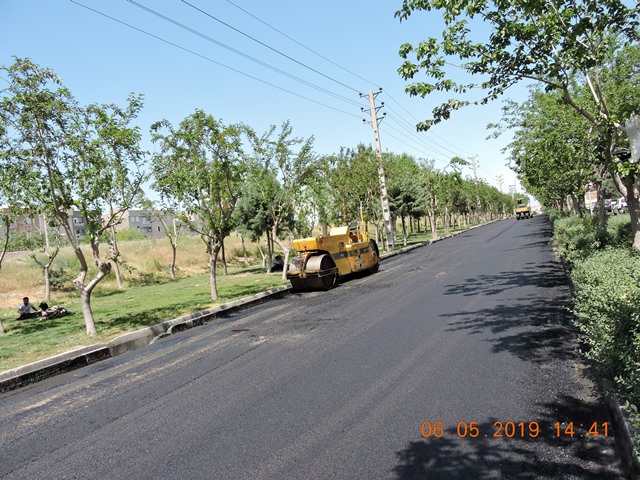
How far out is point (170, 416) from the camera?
18.2 feet

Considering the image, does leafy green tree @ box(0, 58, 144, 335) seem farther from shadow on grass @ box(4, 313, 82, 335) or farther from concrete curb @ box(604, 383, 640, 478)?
concrete curb @ box(604, 383, 640, 478)

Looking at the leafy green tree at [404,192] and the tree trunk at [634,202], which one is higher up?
the leafy green tree at [404,192]

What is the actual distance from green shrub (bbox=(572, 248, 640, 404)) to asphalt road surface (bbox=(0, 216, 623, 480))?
0.52 meters

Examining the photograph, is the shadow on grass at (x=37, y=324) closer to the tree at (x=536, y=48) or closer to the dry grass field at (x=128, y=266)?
the dry grass field at (x=128, y=266)

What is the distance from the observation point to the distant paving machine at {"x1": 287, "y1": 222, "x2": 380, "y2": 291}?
16.1 meters

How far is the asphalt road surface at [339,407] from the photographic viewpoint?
4020 mm

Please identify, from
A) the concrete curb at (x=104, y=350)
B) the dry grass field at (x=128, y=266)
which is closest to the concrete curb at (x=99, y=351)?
the concrete curb at (x=104, y=350)

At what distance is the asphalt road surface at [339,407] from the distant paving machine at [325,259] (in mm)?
6126

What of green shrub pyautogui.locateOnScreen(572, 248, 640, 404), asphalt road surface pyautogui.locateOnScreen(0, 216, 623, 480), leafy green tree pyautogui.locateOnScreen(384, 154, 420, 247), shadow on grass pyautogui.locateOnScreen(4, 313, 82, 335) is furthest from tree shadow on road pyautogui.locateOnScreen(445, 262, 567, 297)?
leafy green tree pyautogui.locateOnScreen(384, 154, 420, 247)

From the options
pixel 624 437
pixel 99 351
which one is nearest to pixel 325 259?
pixel 99 351

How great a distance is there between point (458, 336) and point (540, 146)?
1176 cm
